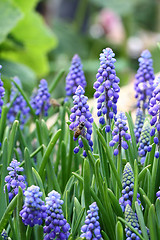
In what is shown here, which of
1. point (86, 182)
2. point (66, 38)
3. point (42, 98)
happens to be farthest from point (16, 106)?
point (66, 38)

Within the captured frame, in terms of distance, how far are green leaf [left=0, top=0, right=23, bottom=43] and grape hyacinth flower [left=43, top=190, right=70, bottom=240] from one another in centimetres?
218

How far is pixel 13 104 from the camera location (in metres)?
1.91

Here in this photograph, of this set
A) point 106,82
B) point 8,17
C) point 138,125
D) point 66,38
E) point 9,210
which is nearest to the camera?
point 9,210

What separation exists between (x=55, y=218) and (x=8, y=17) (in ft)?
8.17

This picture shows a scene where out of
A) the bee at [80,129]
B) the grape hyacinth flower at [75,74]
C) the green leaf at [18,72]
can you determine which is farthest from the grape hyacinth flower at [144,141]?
the green leaf at [18,72]

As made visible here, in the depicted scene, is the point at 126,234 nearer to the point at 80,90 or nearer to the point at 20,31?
the point at 80,90

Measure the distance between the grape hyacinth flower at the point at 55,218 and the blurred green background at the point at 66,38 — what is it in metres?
2.16

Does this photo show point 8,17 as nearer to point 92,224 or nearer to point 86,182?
point 86,182

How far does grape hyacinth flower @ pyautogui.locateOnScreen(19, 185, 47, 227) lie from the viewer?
0.97 m

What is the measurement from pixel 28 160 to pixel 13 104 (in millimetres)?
632

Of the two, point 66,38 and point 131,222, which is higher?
point 66,38

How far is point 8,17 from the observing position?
128 inches

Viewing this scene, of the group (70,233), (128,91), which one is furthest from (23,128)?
(128,91)

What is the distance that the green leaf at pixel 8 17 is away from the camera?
309 centimetres
